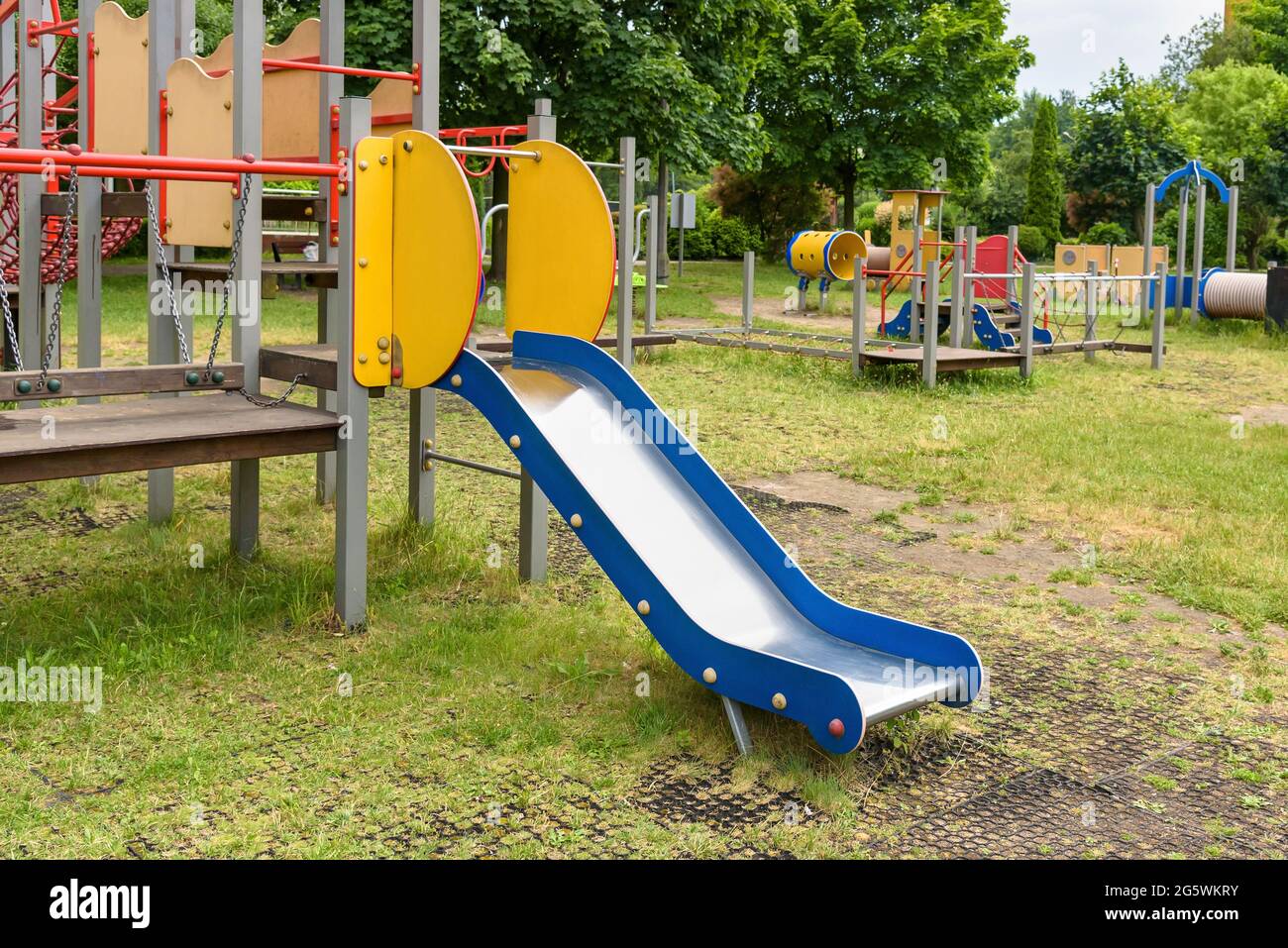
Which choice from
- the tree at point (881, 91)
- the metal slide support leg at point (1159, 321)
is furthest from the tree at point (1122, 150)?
the metal slide support leg at point (1159, 321)

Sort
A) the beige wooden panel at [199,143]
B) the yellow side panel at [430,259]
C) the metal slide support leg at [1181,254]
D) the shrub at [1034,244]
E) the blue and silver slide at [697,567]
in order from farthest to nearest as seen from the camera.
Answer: the shrub at [1034,244] < the metal slide support leg at [1181,254] < the beige wooden panel at [199,143] < the yellow side panel at [430,259] < the blue and silver slide at [697,567]

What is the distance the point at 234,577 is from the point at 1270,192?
1338 inches

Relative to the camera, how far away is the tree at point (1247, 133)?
112ft

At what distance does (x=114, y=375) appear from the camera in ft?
15.9

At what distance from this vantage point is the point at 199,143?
617 centimetres

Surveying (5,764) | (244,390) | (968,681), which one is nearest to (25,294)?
(244,390)

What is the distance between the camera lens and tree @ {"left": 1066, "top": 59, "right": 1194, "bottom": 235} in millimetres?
38000

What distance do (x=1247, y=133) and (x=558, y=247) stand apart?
40.0m

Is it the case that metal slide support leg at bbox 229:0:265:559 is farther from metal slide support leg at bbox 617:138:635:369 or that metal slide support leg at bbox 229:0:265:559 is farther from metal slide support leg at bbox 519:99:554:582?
metal slide support leg at bbox 617:138:635:369

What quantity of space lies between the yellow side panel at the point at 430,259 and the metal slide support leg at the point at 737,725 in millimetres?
1765

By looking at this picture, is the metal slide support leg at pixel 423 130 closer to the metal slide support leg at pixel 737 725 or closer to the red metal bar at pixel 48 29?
the red metal bar at pixel 48 29

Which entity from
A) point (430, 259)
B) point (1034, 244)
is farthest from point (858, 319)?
point (1034, 244)

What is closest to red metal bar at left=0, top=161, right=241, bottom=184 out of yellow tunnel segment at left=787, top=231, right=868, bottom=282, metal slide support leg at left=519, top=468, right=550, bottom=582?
metal slide support leg at left=519, top=468, right=550, bottom=582

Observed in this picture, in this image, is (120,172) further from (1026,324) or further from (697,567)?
(1026,324)
